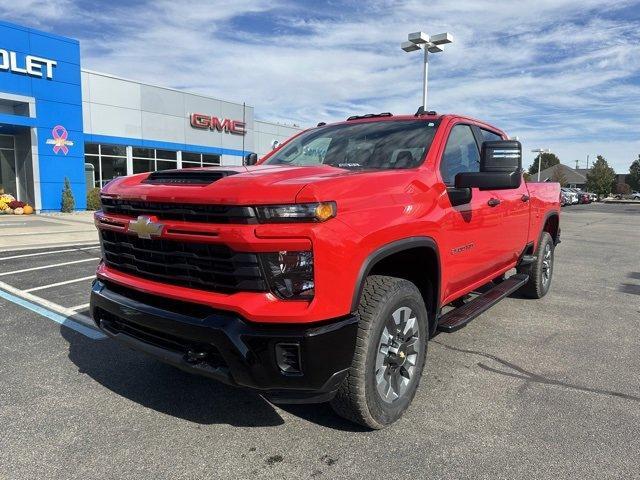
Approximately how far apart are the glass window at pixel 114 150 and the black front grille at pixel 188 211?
22.6m

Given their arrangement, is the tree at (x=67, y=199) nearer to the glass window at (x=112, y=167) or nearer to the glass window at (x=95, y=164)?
the glass window at (x=95, y=164)

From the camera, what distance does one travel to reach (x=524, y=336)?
471 centimetres

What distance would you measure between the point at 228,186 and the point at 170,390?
67.3 inches

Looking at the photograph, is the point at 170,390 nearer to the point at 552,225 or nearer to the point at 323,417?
the point at 323,417

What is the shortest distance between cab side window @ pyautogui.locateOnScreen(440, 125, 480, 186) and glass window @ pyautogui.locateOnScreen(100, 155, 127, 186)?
22.4 m

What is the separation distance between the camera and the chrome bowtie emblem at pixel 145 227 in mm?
2658

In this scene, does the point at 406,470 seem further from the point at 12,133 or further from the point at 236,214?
the point at 12,133

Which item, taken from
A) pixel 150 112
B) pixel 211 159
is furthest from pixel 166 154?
pixel 211 159

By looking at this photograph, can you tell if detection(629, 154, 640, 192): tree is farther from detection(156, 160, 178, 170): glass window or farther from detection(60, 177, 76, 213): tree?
detection(60, 177, 76, 213): tree

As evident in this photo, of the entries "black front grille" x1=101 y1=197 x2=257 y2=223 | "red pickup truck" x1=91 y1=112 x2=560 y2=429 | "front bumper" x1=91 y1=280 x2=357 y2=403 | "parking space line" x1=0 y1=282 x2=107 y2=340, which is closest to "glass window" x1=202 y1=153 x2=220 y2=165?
"parking space line" x1=0 y1=282 x2=107 y2=340

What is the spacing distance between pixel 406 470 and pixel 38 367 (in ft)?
9.49

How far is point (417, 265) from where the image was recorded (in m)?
3.34

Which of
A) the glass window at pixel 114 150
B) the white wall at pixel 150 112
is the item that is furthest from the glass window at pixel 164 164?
the glass window at pixel 114 150

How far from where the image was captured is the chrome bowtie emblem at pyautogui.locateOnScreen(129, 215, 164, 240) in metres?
2.66
